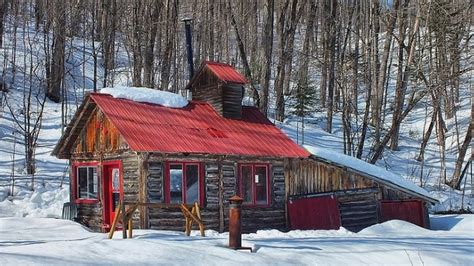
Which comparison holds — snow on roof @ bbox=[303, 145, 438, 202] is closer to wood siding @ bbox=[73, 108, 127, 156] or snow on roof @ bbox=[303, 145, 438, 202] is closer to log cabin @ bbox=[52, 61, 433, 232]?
log cabin @ bbox=[52, 61, 433, 232]

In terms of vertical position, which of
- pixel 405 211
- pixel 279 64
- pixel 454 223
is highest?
pixel 279 64

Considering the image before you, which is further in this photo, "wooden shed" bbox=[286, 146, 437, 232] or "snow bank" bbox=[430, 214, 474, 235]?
"snow bank" bbox=[430, 214, 474, 235]

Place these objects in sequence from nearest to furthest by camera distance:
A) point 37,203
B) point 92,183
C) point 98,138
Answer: point 98,138
point 92,183
point 37,203

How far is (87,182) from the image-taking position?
19.7 meters

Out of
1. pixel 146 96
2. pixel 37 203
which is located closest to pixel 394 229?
pixel 146 96

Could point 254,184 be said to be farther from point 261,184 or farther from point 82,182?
point 82,182

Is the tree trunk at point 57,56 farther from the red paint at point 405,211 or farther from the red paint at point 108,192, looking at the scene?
the red paint at point 405,211

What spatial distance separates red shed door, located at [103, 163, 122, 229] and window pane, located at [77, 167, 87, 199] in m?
1.41

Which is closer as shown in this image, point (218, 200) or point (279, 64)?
point (218, 200)

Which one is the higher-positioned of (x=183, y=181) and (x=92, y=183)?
(x=183, y=181)

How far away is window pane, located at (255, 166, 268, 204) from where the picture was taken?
1936 centimetres

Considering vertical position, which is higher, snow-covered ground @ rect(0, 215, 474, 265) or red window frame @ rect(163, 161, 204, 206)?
red window frame @ rect(163, 161, 204, 206)

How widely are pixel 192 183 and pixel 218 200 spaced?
1.00 metres

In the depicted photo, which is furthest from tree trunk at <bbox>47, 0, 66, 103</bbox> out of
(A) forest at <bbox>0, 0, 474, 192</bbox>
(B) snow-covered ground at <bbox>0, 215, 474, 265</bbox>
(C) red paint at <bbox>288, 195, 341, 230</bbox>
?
(C) red paint at <bbox>288, 195, 341, 230</bbox>
